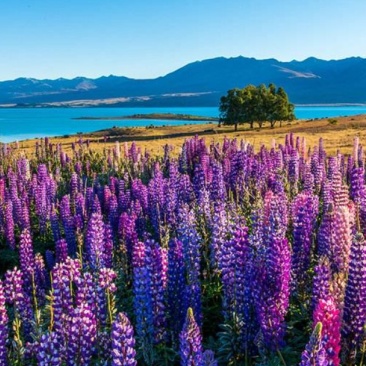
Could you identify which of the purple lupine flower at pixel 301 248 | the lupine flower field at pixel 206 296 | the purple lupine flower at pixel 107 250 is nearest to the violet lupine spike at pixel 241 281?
the lupine flower field at pixel 206 296

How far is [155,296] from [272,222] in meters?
2.49

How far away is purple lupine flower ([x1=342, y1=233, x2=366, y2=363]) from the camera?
5051mm

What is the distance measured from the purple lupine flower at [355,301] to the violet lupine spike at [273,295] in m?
0.70

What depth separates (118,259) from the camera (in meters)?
9.92

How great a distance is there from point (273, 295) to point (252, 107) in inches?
2457

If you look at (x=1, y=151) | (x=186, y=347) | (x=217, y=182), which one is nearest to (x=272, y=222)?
(x=186, y=347)

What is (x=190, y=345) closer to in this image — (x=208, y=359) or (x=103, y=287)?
(x=208, y=359)

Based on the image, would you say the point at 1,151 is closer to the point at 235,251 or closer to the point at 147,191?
the point at 147,191

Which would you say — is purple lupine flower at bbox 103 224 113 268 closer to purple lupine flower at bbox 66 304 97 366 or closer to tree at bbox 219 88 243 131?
purple lupine flower at bbox 66 304 97 366

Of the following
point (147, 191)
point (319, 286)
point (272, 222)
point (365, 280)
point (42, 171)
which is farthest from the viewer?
point (42, 171)

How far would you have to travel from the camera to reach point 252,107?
217 ft

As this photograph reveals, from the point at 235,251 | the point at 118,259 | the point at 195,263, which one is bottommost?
the point at 118,259

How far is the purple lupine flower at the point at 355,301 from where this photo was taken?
16.6ft

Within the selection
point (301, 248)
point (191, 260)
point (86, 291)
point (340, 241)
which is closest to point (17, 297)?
point (86, 291)
